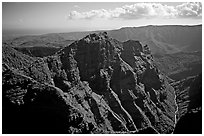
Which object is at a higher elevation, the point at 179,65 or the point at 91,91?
the point at 179,65

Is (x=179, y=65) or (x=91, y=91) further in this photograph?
(x=179, y=65)

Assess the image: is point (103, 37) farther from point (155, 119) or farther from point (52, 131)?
point (52, 131)

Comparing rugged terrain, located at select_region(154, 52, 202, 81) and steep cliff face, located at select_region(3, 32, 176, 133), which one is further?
rugged terrain, located at select_region(154, 52, 202, 81)

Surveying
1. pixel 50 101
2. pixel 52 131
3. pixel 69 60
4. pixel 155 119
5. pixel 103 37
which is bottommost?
pixel 155 119

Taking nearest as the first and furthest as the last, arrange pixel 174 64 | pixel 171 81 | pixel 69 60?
pixel 69 60 → pixel 171 81 → pixel 174 64

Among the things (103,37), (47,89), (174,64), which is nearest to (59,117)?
(47,89)

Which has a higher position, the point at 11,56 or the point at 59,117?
the point at 11,56

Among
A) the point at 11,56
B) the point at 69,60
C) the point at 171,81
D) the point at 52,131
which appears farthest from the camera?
the point at 171,81

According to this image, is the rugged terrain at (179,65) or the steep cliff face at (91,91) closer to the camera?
the steep cliff face at (91,91)
